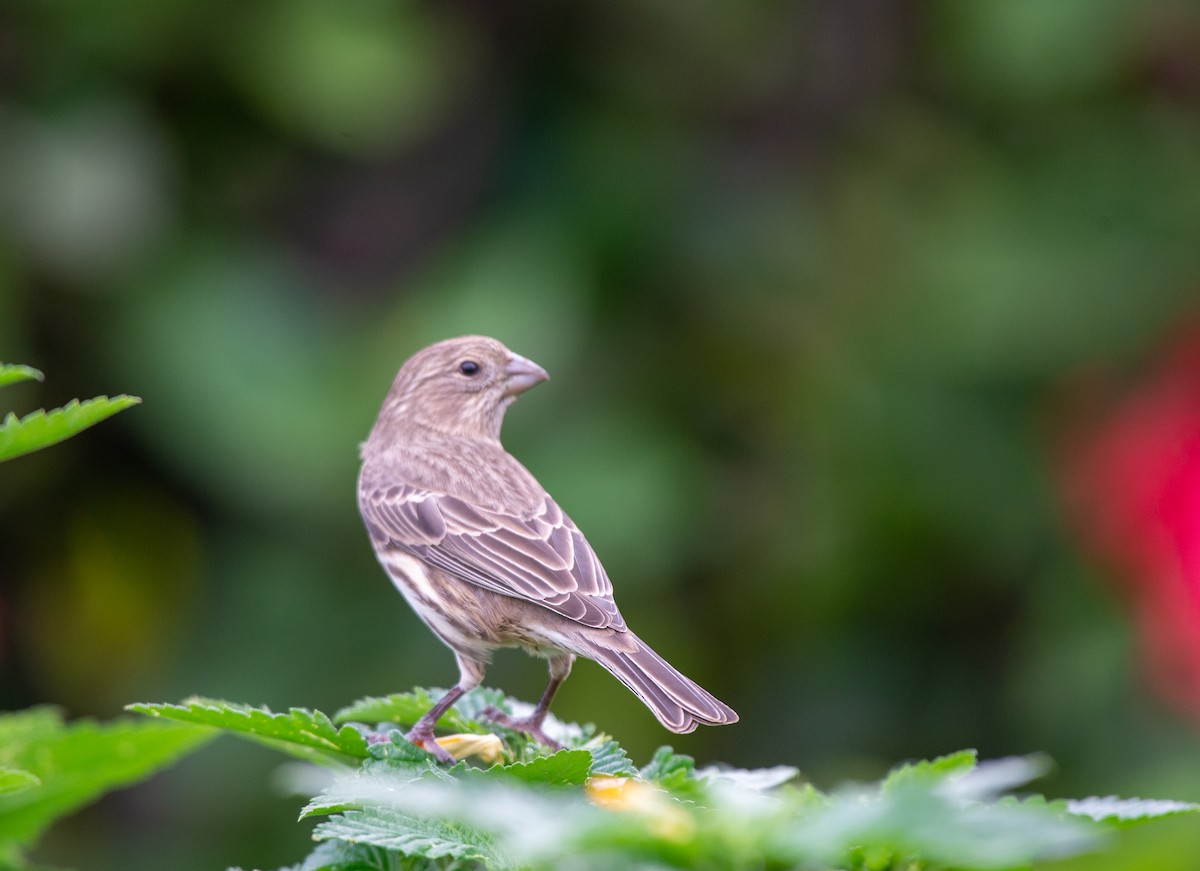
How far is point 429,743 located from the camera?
2150 mm

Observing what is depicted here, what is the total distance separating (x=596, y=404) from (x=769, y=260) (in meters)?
0.90

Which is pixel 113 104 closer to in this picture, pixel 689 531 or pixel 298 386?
pixel 298 386

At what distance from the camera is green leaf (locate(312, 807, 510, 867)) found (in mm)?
1426

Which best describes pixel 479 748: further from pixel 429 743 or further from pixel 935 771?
pixel 935 771

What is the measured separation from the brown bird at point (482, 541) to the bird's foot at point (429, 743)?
0.24 metres

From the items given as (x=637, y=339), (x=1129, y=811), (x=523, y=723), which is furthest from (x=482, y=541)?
(x=637, y=339)

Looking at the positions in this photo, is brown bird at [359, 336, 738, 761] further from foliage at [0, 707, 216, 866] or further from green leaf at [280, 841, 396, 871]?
green leaf at [280, 841, 396, 871]

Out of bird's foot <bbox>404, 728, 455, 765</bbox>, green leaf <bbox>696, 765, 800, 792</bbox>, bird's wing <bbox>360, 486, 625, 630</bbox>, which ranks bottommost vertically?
green leaf <bbox>696, 765, 800, 792</bbox>

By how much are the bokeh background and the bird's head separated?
147cm

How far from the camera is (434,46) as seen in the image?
563cm

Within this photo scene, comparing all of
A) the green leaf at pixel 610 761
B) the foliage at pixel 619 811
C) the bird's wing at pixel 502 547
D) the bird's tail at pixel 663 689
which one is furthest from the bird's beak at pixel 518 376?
the green leaf at pixel 610 761

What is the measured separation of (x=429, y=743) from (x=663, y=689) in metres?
0.58

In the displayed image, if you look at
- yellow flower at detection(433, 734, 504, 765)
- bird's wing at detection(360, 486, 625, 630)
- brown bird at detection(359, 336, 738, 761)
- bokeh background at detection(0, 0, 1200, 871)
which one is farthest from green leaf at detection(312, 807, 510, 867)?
bokeh background at detection(0, 0, 1200, 871)

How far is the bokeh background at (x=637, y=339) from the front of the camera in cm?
523
